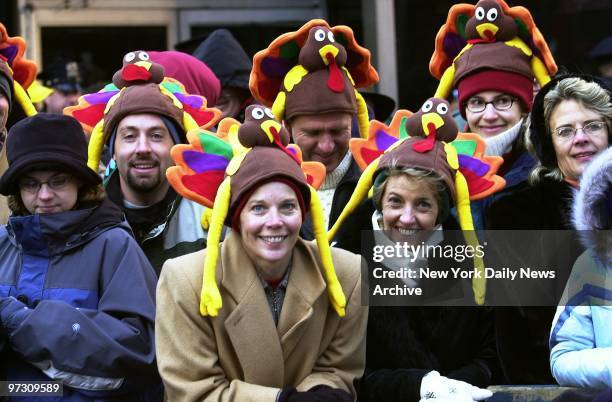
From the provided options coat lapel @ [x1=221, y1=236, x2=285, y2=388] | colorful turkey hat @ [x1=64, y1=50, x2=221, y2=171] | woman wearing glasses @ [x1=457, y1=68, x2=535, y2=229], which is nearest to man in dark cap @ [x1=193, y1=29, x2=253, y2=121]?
colorful turkey hat @ [x1=64, y1=50, x2=221, y2=171]

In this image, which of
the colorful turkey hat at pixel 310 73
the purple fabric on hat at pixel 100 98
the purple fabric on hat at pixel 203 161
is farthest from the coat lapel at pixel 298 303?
the purple fabric on hat at pixel 100 98

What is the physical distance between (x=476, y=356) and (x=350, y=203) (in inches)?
30.9

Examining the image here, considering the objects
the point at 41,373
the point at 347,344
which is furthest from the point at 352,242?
the point at 41,373

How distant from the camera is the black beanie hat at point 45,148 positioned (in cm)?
479

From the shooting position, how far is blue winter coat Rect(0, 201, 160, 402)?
449 centimetres

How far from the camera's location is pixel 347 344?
4.70 meters

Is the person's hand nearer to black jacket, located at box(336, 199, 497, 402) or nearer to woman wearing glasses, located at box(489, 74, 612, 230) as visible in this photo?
black jacket, located at box(336, 199, 497, 402)

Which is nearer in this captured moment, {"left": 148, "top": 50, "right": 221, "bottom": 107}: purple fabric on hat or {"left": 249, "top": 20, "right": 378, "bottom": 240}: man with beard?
{"left": 249, "top": 20, "right": 378, "bottom": 240}: man with beard

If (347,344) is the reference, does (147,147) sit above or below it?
above

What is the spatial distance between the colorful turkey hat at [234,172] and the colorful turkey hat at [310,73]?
0.71m

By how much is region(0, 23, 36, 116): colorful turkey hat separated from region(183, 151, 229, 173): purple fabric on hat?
1.33 metres

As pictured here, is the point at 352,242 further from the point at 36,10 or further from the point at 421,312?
the point at 36,10

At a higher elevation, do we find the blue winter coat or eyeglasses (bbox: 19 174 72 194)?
eyeglasses (bbox: 19 174 72 194)

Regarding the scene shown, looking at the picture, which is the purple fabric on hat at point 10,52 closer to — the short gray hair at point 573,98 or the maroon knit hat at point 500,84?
the maroon knit hat at point 500,84
